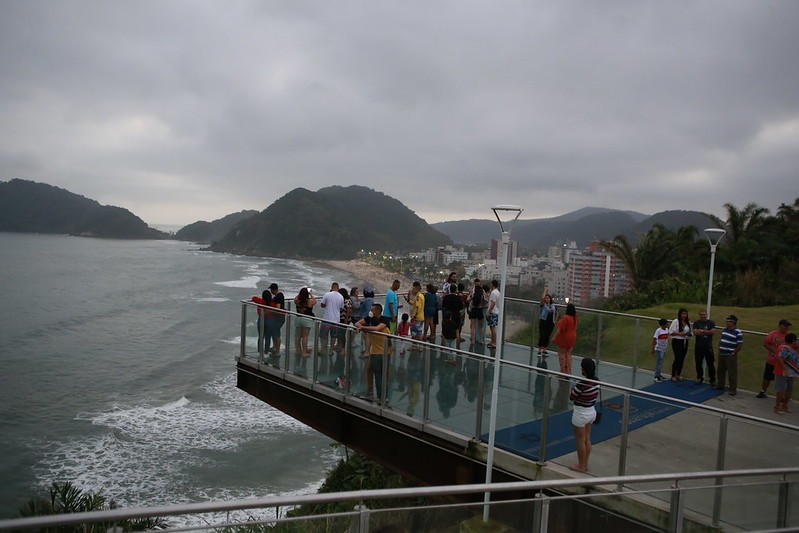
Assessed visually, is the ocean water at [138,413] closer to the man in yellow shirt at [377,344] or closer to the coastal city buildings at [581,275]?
the man in yellow shirt at [377,344]

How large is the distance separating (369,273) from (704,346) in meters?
117

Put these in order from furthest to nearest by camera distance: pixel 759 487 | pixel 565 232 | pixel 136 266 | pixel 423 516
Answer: pixel 565 232 < pixel 136 266 < pixel 759 487 < pixel 423 516

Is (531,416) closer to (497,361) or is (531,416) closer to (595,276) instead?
(497,361)

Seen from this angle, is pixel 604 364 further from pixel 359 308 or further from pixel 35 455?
pixel 35 455

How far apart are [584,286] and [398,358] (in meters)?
37.4

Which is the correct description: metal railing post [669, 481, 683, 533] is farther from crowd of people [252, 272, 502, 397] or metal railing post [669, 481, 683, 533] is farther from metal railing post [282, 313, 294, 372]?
metal railing post [282, 313, 294, 372]

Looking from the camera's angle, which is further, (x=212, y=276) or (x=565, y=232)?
(x=565, y=232)

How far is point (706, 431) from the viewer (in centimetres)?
677

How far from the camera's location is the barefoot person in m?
7.26

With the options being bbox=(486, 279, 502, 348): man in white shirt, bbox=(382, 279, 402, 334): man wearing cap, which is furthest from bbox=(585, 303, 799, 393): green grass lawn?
bbox=(382, 279, 402, 334): man wearing cap

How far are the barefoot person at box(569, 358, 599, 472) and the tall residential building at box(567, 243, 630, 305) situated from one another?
95.4 ft

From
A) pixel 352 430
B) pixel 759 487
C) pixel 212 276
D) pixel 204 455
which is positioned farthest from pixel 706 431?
pixel 212 276

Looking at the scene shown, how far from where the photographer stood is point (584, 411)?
7.27 meters

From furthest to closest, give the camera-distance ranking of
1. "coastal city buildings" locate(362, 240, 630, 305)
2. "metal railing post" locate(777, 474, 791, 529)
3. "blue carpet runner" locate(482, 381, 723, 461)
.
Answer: "coastal city buildings" locate(362, 240, 630, 305)
"blue carpet runner" locate(482, 381, 723, 461)
"metal railing post" locate(777, 474, 791, 529)
